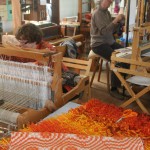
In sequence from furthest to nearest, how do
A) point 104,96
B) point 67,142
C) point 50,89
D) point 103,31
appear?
point 104,96, point 103,31, point 50,89, point 67,142

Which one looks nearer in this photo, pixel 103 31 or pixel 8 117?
pixel 8 117

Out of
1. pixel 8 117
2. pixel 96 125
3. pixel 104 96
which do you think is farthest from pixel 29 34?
pixel 104 96

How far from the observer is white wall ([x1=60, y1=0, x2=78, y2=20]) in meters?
5.22

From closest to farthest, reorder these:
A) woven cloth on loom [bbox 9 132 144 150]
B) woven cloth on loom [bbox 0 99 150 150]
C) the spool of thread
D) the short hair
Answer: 1. woven cloth on loom [bbox 9 132 144 150]
2. woven cloth on loom [bbox 0 99 150 150]
3. the spool of thread
4. the short hair

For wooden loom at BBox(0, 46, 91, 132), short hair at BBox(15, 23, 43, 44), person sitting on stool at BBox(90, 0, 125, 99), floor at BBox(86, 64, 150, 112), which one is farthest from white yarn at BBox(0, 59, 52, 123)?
person sitting on stool at BBox(90, 0, 125, 99)

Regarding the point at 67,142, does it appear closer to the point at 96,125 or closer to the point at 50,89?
the point at 96,125

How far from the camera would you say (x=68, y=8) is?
540cm

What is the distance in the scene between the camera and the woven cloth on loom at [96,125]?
1.35m

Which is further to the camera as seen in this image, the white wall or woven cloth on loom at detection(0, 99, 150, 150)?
the white wall

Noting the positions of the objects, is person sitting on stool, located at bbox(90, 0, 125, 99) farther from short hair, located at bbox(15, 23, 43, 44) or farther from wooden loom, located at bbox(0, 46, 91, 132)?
wooden loom, located at bbox(0, 46, 91, 132)

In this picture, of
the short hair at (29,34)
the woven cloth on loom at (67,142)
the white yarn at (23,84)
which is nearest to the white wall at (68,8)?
the short hair at (29,34)

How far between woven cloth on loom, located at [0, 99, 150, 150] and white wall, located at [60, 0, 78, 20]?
3920mm

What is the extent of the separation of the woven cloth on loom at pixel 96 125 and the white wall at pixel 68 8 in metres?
3.92

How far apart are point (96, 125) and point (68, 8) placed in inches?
170
